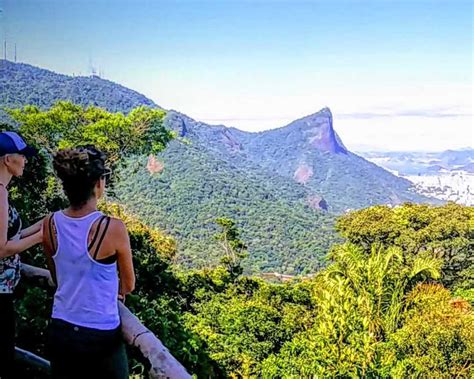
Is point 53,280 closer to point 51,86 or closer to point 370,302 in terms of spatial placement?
point 370,302

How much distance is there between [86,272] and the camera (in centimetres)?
138

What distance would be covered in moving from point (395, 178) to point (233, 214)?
92.7 meters

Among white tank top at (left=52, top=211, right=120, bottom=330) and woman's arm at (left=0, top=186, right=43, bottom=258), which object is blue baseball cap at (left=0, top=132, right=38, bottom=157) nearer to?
woman's arm at (left=0, top=186, right=43, bottom=258)

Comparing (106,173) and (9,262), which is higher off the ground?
(106,173)

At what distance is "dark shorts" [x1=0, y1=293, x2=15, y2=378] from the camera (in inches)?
64.3

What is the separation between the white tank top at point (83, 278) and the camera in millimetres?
1373

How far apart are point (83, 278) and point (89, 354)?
0.59 feet

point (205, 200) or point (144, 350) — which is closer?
point (144, 350)

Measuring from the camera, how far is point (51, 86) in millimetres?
62531

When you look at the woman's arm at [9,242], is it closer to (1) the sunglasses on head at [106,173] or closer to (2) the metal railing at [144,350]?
(2) the metal railing at [144,350]

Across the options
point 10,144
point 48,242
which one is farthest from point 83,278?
point 10,144

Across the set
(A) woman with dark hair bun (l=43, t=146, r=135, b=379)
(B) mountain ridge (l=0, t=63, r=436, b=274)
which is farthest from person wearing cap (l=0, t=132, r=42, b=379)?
(B) mountain ridge (l=0, t=63, r=436, b=274)

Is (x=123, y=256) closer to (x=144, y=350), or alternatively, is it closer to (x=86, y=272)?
(x=86, y=272)

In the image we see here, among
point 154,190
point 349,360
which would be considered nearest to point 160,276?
point 349,360
